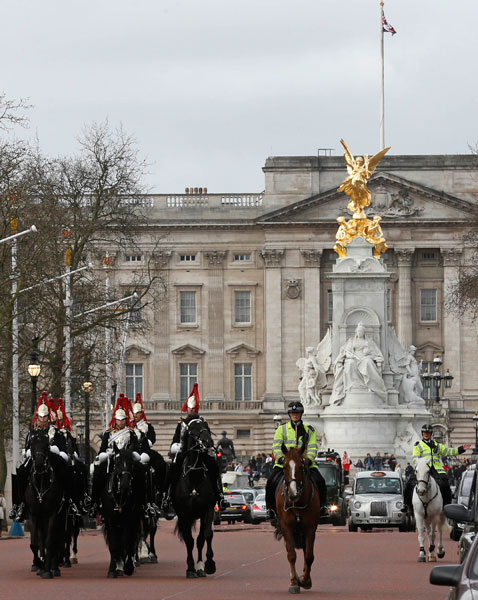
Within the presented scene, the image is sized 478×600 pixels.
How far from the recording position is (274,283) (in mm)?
113375

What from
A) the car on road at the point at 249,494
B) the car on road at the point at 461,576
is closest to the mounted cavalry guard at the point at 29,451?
the car on road at the point at 461,576

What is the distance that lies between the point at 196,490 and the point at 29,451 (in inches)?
117

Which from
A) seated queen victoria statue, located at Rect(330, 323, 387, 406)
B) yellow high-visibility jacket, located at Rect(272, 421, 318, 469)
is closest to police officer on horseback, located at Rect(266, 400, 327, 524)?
yellow high-visibility jacket, located at Rect(272, 421, 318, 469)

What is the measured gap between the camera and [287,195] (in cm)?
11300

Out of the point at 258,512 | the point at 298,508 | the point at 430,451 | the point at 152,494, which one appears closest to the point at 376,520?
the point at 258,512

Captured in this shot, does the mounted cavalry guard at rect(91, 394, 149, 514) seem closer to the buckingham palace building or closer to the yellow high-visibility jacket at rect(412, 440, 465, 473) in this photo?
the yellow high-visibility jacket at rect(412, 440, 465, 473)

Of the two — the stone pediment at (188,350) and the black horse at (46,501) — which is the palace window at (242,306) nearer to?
the stone pediment at (188,350)

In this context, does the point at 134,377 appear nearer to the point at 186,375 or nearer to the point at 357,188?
the point at 186,375

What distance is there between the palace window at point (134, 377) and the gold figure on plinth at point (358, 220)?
3832cm

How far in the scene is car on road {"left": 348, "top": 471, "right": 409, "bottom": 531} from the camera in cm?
4878

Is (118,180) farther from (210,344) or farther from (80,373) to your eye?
(210,344)

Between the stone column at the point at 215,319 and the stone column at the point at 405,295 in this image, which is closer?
the stone column at the point at 405,295

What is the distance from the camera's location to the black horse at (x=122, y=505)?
27.8 m

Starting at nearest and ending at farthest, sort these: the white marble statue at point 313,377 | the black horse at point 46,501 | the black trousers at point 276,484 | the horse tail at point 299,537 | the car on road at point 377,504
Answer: the horse tail at point 299,537
the black trousers at point 276,484
the black horse at point 46,501
the car on road at point 377,504
the white marble statue at point 313,377
